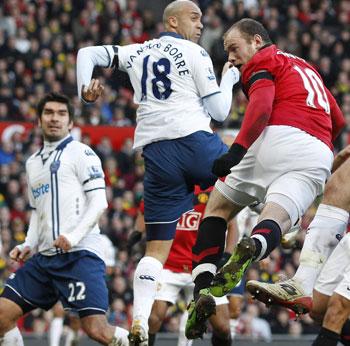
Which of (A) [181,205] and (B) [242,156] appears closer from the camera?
(B) [242,156]

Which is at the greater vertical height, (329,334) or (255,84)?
(255,84)

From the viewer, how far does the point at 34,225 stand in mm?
10422

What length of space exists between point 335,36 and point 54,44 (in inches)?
223

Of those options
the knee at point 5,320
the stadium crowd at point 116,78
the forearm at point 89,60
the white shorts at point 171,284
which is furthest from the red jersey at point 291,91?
the stadium crowd at point 116,78

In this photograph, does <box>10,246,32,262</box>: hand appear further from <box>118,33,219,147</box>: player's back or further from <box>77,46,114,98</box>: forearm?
<box>77,46,114,98</box>: forearm

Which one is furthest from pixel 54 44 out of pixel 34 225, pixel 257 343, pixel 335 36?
pixel 34 225

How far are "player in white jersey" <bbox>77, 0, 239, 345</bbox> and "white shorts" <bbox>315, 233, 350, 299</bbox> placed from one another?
1.09 meters

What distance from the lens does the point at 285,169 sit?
902cm

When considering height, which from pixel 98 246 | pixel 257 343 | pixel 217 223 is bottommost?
pixel 257 343

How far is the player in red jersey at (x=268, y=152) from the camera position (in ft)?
28.8

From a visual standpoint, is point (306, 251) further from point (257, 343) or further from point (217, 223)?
point (257, 343)

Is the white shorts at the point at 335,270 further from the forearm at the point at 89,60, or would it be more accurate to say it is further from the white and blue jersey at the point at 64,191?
the forearm at the point at 89,60

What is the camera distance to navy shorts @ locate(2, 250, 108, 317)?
1000 cm

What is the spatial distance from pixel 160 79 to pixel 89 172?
96 cm
